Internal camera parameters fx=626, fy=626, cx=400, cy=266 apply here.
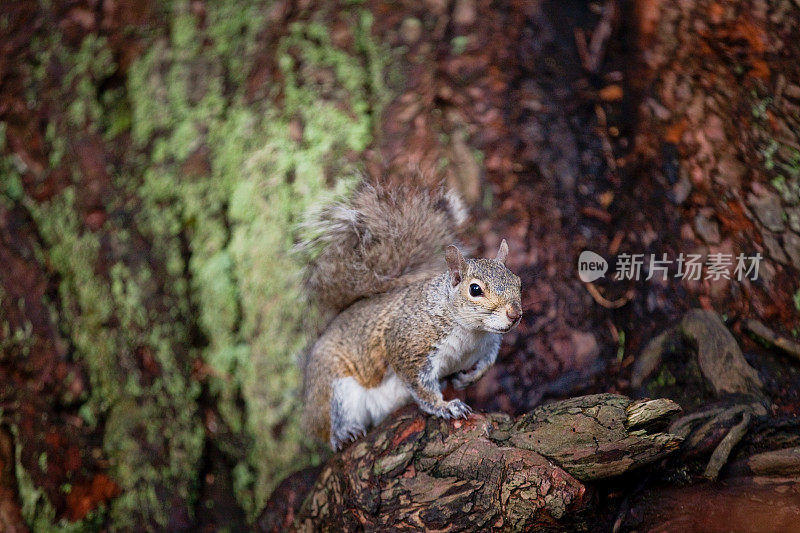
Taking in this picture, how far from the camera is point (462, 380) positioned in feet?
7.22

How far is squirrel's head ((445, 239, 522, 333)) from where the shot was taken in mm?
1740

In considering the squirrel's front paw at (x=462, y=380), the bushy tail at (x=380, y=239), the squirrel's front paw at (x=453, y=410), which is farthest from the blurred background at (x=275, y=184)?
the squirrel's front paw at (x=453, y=410)

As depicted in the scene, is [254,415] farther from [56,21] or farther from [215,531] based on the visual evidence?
[56,21]

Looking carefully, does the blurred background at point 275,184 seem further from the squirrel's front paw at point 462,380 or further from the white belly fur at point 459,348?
the white belly fur at point 459,348

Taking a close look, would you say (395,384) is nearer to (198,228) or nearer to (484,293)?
(484,293)

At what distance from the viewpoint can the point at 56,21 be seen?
2980mm

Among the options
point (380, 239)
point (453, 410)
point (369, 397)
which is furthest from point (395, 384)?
point (380, 239)

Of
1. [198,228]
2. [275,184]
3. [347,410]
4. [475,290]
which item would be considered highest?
[475,290]

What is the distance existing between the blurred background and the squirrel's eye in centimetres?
57

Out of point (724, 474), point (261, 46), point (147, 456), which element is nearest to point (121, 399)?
point (147, 456)

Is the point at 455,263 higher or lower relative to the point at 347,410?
higher

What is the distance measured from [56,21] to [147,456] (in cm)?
208

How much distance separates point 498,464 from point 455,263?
574mm
